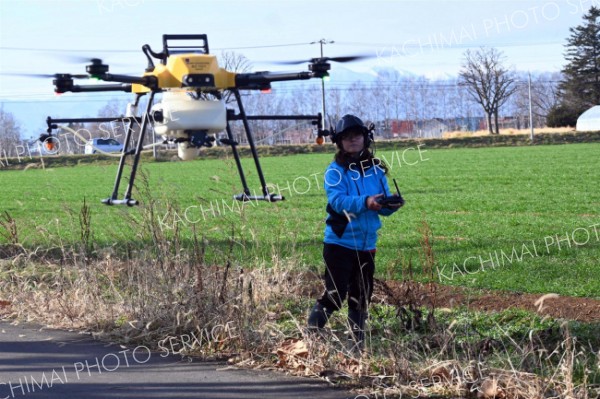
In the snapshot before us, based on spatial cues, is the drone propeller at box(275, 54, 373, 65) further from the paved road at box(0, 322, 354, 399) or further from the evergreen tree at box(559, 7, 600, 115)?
the evergreen tree at box(559, 7, 600, 115)

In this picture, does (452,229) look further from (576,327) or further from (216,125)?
(576,327)

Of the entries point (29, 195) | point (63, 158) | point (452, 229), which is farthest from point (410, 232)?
point (63, 158)

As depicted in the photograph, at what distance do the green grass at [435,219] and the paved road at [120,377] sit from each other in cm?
158

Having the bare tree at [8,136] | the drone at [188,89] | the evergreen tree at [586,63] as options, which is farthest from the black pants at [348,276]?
the bare tree at [8,136]

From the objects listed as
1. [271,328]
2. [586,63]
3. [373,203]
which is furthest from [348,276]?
[586,63]

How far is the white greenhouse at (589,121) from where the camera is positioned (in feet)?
170

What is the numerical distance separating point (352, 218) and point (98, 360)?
91.1 inches

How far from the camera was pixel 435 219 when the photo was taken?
18000mm

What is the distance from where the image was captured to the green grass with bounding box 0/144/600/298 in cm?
1021

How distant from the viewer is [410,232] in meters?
15.7

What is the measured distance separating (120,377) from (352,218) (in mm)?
2020

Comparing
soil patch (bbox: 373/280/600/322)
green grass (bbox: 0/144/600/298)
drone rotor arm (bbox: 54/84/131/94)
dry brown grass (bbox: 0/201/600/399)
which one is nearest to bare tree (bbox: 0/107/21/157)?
green grass (bbox: 0/144/600/298)

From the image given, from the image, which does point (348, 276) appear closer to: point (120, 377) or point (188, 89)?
point (120, 377)

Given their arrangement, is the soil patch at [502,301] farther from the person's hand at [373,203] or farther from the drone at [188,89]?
the drone at [188,89]
